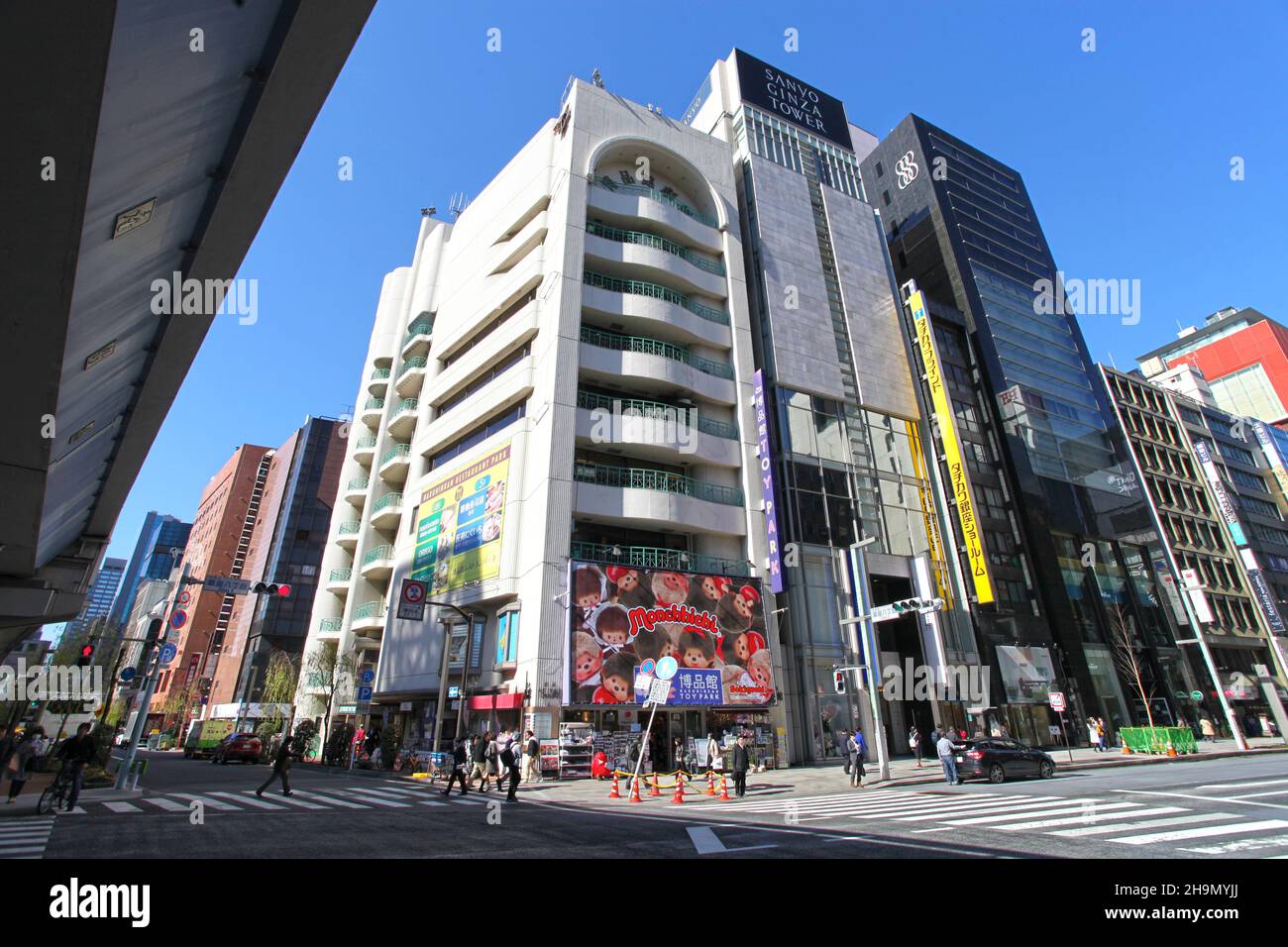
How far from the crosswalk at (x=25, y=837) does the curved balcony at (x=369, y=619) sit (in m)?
27.9

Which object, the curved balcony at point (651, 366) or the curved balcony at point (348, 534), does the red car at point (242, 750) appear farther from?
the curved balcony at point (651, 366)

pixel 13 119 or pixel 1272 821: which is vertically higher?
pixel 13 119

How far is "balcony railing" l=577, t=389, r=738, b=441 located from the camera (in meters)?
32.3

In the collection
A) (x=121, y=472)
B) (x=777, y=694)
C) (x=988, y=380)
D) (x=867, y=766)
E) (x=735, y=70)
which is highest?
(x=735, y=70)

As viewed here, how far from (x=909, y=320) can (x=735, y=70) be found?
22.9 m

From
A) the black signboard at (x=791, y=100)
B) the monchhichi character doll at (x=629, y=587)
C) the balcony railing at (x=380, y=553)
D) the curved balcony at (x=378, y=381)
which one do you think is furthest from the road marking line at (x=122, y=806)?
the black signboard at (x=791, y=100)

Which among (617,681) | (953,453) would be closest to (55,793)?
(617,681)

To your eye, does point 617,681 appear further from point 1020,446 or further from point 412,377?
point 1020,446

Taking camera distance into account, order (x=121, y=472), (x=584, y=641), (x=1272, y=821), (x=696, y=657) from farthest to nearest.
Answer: (x=696, y=657)
(x=584, y=641)
(x=121, y=472)
(x=1272, y=821)

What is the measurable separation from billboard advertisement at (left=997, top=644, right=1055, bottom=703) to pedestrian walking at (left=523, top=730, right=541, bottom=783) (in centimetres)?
2843

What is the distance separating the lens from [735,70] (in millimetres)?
46500

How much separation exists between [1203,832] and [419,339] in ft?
159
